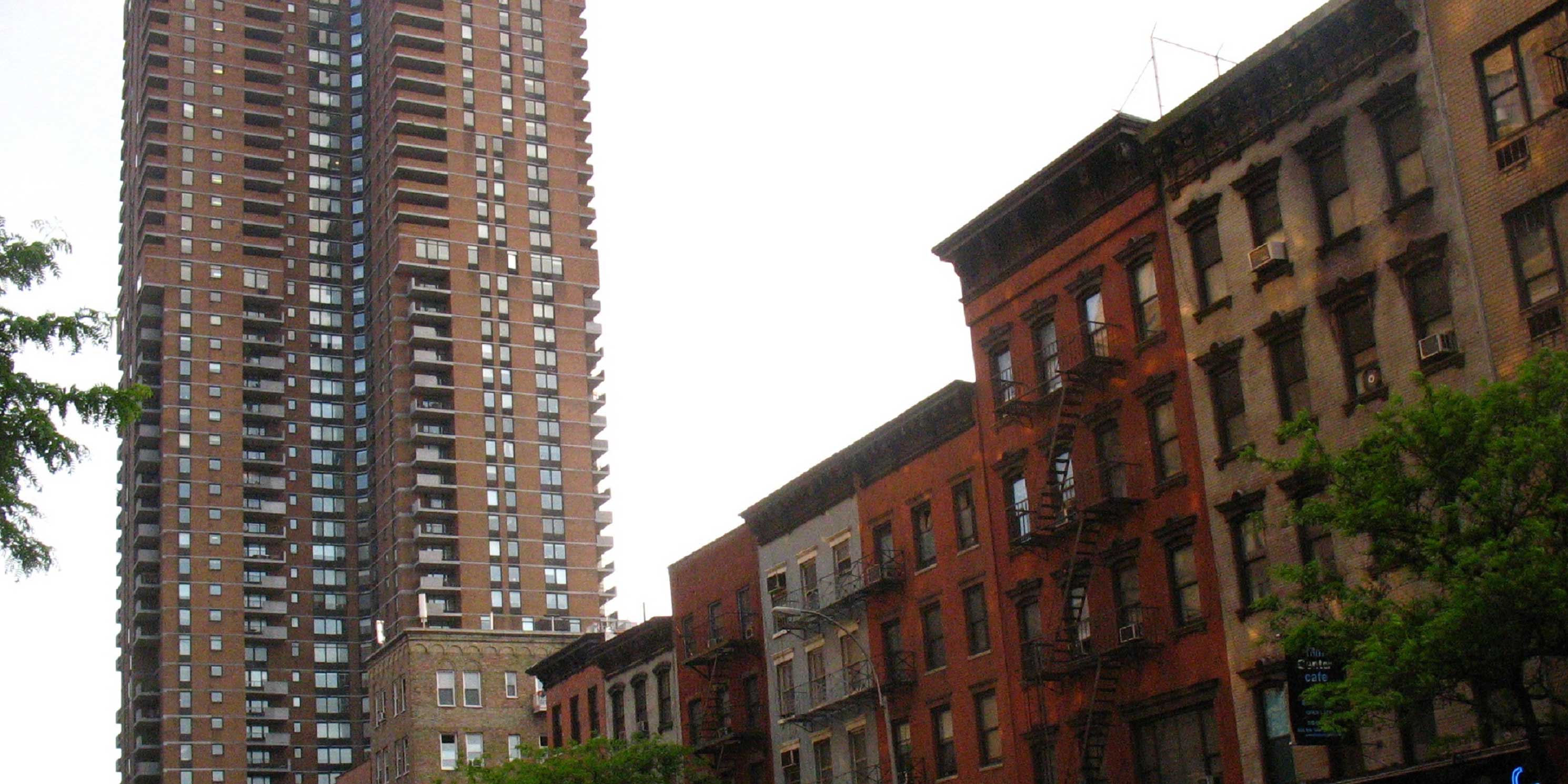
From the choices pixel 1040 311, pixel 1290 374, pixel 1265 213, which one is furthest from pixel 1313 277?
pixel 1040 311

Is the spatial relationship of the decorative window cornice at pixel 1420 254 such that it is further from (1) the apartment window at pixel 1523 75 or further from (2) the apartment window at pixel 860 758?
(2) the apartment window at pixel 860 758

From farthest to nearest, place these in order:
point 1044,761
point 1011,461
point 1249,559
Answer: point 1011,461 < point 1044,761 < point 1249,559

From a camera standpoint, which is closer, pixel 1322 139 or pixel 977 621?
pixel 1322 139

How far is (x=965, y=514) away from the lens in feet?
181

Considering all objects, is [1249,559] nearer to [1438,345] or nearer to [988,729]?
[1438,345]

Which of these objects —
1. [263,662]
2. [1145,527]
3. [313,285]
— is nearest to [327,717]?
[263,662]

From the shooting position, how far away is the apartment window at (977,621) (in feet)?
175

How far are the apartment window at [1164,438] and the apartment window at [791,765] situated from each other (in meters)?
21.3

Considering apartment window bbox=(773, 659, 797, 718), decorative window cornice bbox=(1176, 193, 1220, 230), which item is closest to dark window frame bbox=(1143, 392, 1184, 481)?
decorative window cornice bbox=(1176, 193, 1220, 230)

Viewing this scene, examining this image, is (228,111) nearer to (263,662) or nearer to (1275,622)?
(263,662)

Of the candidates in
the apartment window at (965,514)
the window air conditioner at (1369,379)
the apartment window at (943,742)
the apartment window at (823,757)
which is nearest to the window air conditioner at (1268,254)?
the window air conditioner at (1369,379)

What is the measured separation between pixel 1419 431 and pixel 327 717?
143 metres

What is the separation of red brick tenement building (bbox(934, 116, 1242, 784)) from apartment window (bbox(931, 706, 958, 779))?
3.54m

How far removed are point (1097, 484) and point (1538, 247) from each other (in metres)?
15.1
